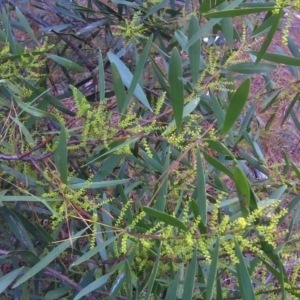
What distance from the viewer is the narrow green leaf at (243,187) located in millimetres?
500

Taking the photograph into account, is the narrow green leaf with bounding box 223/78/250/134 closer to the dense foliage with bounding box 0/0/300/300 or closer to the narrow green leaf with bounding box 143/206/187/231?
the dense foliage with bounding box 0/0/300/300

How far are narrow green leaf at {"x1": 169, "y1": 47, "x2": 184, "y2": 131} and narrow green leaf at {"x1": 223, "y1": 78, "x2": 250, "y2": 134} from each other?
6cm

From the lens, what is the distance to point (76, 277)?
1.09 meters

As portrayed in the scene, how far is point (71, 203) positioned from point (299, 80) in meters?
0.55

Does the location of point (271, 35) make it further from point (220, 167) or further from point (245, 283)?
point (245, 283)

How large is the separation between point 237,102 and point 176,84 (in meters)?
0.08

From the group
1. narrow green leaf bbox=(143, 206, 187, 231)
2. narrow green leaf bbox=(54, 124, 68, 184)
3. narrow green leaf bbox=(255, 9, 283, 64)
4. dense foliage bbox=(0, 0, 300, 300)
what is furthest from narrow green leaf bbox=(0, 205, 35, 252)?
narrow green leaf bbox=(255, 9, 283, 64)

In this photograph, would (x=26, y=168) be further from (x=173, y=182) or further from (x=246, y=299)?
(x=246, y=299)

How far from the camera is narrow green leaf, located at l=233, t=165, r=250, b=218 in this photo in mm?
500

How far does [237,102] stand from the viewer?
1.82 ft

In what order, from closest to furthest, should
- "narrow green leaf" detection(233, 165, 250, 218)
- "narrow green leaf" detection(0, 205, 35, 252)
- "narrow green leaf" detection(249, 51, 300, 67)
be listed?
"narrow green leaf" detection(233, 165, 250, 218), "narrow green leaf" detection(249, 51, 300, 67), "narrow green leaf" detection(0, 205, 35, 252)

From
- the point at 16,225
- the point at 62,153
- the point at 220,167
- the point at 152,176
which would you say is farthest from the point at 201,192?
the point at 152,176

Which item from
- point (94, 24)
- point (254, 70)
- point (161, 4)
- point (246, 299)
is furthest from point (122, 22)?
point (246, 299)

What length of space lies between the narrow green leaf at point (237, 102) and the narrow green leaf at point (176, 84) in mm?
64
